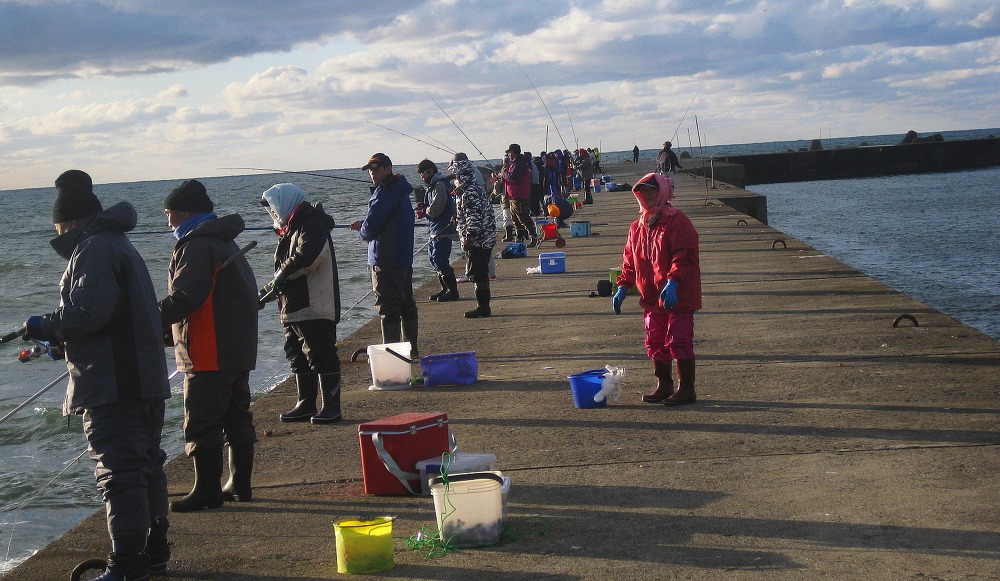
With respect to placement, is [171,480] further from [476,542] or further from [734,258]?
[734,258]

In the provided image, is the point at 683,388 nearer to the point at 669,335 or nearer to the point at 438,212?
the point at 669,335

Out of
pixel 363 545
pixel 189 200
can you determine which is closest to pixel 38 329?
pixel 189 200

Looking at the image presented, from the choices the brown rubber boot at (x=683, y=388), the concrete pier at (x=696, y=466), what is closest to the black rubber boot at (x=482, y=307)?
the concrete pier at (x=696, y=466)

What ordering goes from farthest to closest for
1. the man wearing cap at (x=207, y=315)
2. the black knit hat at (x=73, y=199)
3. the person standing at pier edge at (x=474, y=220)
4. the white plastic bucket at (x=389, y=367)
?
the person standing at pier edge at (x=474, y=220) < the white plastic bucket at (x=389, y=367) < the man wearing cap at (x=207, y=315) < the black knit hat at (x=73, y=199)

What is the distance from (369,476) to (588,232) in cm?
1538

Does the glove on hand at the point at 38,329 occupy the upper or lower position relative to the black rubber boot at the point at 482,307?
upper

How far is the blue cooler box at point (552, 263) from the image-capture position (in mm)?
14555

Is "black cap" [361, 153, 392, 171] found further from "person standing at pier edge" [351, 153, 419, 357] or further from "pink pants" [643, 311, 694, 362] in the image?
"pink pants" [643, 311, 694, 362]

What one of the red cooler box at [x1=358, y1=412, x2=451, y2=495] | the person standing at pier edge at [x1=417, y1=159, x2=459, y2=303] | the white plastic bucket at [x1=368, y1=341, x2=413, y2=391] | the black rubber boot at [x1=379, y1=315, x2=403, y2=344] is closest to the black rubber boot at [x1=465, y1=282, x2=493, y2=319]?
the person standing at pier edge at [x1=417, y1=159, x2=459, y2=303]

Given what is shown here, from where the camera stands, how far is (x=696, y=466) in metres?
5.38

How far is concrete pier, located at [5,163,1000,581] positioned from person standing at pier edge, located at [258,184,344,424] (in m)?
0.35

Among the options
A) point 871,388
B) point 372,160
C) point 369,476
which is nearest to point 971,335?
point 871,388

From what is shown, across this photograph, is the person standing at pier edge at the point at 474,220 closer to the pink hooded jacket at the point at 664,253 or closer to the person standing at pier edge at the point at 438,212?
the person standing at pier edge at the point at 438,212

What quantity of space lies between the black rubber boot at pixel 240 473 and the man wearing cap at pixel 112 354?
1.01 meters
